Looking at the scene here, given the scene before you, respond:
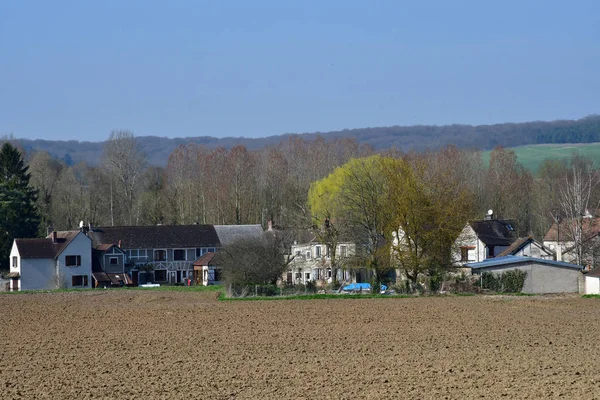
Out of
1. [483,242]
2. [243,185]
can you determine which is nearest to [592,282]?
[483,242]

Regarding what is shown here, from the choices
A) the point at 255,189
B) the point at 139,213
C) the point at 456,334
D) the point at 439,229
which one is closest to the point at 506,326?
the point at 456,334

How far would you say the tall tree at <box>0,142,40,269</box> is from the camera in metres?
81.1

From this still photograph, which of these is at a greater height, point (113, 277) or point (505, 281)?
point (113, 277)

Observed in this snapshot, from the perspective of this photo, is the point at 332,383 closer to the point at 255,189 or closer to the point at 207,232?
the point at 207,232

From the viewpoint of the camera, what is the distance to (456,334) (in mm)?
32000

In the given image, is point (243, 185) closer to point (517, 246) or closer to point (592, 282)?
point (517, 246)

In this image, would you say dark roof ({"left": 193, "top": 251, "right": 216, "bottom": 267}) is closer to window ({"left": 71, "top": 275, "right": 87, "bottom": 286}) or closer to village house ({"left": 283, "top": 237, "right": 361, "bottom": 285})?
village house ({"left": 283, "top": 237, "right": 361, "bottom": 285})

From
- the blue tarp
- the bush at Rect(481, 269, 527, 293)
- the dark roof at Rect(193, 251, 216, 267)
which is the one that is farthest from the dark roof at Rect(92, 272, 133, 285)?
the bush at Rect(481, 269, 527, 293)

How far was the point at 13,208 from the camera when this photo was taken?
8369cm

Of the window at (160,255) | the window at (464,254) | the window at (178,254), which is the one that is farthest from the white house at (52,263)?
the window at (464,254)

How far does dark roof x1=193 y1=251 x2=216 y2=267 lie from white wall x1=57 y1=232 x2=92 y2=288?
937 cm

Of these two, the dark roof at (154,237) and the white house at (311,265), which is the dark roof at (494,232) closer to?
the white house at (311,265)

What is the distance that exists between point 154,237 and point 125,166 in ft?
105

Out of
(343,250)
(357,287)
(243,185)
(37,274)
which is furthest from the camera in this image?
(243,185)
